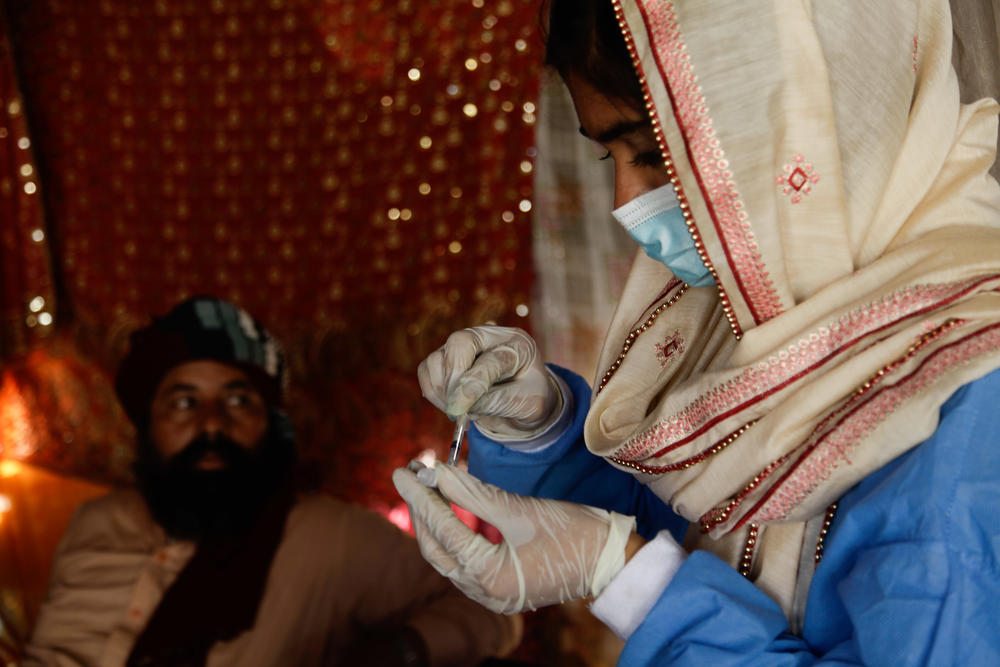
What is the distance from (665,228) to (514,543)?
385mm

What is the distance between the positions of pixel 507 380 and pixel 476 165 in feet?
5.19

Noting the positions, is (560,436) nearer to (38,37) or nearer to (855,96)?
(855,96)

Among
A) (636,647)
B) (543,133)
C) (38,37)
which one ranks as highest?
(38,37)

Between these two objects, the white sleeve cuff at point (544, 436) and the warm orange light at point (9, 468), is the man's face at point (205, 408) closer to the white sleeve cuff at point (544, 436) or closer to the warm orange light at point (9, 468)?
the warm orange light at point (9, 468)

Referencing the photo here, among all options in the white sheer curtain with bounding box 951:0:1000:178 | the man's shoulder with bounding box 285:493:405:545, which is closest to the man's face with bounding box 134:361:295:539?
the man's shoulder with bounding box 285:493:405:545

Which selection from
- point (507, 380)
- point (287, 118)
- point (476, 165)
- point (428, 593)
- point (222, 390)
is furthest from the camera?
point (287, 118)

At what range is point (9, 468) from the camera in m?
3.04

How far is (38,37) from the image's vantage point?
123 inches

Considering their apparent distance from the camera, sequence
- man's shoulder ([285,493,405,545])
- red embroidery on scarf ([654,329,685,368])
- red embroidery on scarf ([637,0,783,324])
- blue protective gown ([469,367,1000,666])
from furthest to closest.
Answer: man's shoulder ([285,493,405,545])
red embroidery on scarf ([654,329,685,368])
red embroidery on scarf ([637,0,783,324])
blue protective gown ([469,367,1000,666])

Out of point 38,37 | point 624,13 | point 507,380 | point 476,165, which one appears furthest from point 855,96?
point 38,37

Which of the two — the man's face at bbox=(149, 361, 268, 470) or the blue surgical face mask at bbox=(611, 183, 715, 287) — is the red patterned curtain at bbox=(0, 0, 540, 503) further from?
the blue surgical face mask at bbox=(611, 183, 715, 287)

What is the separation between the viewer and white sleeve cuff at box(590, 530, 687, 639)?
3.29ft

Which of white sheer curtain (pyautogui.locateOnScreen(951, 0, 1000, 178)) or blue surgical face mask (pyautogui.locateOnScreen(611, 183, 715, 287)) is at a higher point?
white sheer curtain (pyautogui.locateOnScreen(951, 0, 1000, 178))

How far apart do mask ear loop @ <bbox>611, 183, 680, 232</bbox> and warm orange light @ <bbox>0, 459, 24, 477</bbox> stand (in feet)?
8.72
